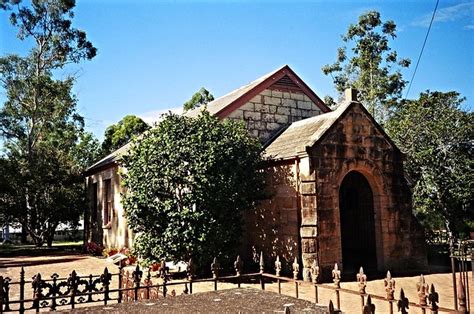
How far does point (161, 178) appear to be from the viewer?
1183 centimetres

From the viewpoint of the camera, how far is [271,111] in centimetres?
1658

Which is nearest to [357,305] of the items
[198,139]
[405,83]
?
[198,139]

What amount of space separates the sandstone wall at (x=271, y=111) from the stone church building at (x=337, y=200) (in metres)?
0.66

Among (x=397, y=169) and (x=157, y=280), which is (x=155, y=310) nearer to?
(x=157, y=280)

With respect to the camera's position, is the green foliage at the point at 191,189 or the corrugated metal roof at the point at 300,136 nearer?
the green foliage at the point at 191,189

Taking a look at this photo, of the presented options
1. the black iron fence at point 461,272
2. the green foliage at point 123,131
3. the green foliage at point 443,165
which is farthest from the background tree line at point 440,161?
the green foliage at point 123,131

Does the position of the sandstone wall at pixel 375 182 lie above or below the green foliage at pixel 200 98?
below

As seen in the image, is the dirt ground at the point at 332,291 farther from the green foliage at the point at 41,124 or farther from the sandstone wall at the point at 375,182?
the green foliage at the point at 41,124

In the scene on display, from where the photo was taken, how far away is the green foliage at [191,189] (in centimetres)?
1132

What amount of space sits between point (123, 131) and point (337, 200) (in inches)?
1140

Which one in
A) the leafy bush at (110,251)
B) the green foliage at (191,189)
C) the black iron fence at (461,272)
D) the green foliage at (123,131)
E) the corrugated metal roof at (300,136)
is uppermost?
the green foliage at (123,131)

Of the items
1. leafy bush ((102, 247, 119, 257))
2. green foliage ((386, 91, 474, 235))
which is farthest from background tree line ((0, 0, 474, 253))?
leafy bush ((102, 247, 119, 257))

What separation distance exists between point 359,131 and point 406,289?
4.82 meters

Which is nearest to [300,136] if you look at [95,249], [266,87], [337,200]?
[337,200]
